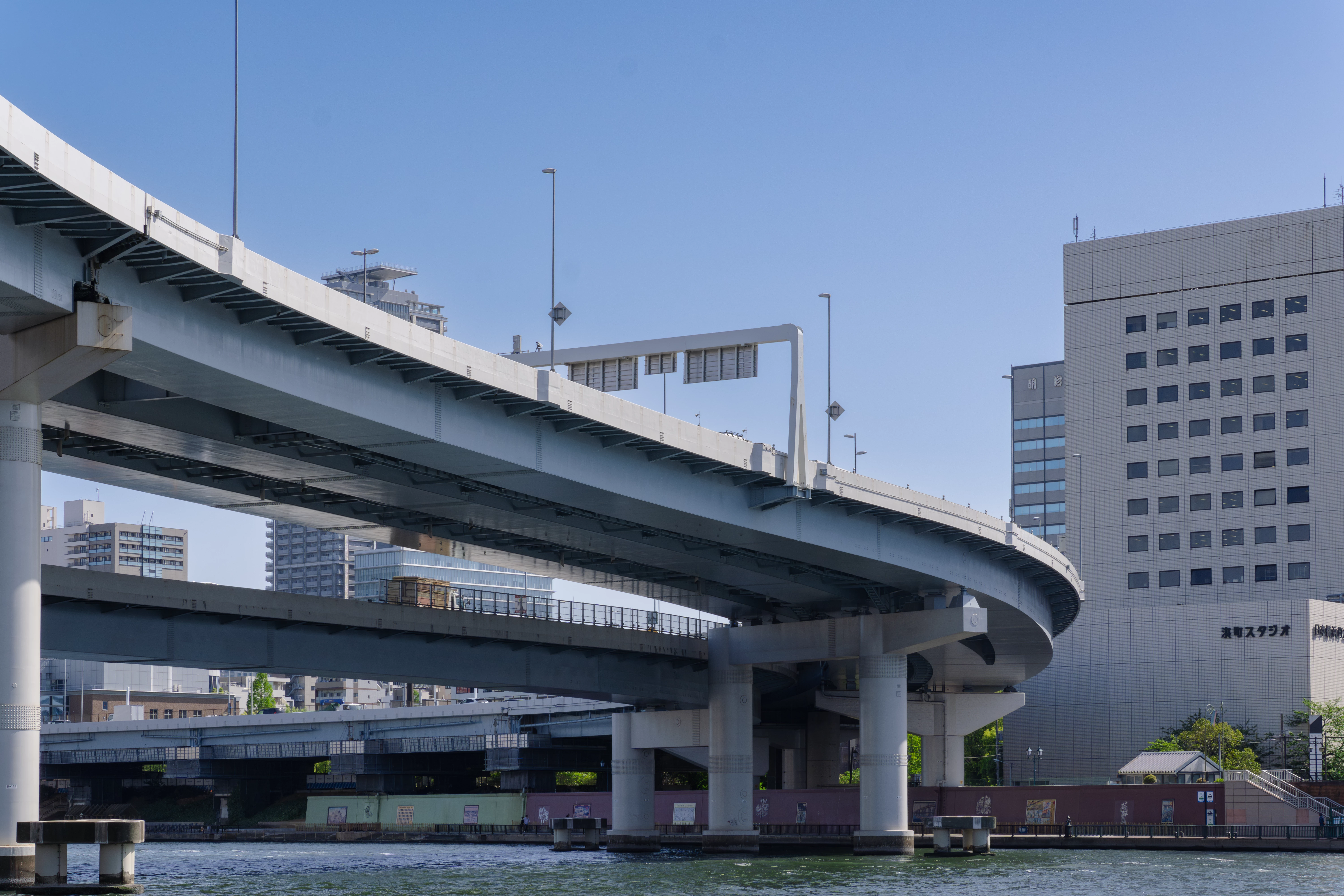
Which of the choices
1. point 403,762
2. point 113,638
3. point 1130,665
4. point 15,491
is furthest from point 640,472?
point 403,762

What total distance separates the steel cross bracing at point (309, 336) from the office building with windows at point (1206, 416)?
65508 millimetres

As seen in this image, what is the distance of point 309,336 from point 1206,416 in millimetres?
111131

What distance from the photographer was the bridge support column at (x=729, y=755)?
84.6 metres

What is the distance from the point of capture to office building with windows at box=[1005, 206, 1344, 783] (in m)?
136

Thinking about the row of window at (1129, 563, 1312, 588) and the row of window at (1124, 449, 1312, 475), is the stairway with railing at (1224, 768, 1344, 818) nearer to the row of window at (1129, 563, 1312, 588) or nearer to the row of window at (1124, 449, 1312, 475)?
the row of window at (1129, 563, 1312, 588)

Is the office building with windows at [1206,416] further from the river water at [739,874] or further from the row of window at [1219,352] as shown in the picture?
the river water at [739,874]

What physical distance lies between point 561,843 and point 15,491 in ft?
214

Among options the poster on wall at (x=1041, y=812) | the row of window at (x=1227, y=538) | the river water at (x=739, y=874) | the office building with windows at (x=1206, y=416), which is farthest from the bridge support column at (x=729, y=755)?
the row of window at (x=1227, y=538)

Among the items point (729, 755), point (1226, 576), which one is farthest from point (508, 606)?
point (1226, 576)

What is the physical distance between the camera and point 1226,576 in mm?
138375

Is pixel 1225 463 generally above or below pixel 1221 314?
below

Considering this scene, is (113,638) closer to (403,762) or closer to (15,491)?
(15,491)

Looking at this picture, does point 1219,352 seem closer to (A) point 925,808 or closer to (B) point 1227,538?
(B) point 1227,538

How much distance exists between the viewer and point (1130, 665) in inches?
4840
